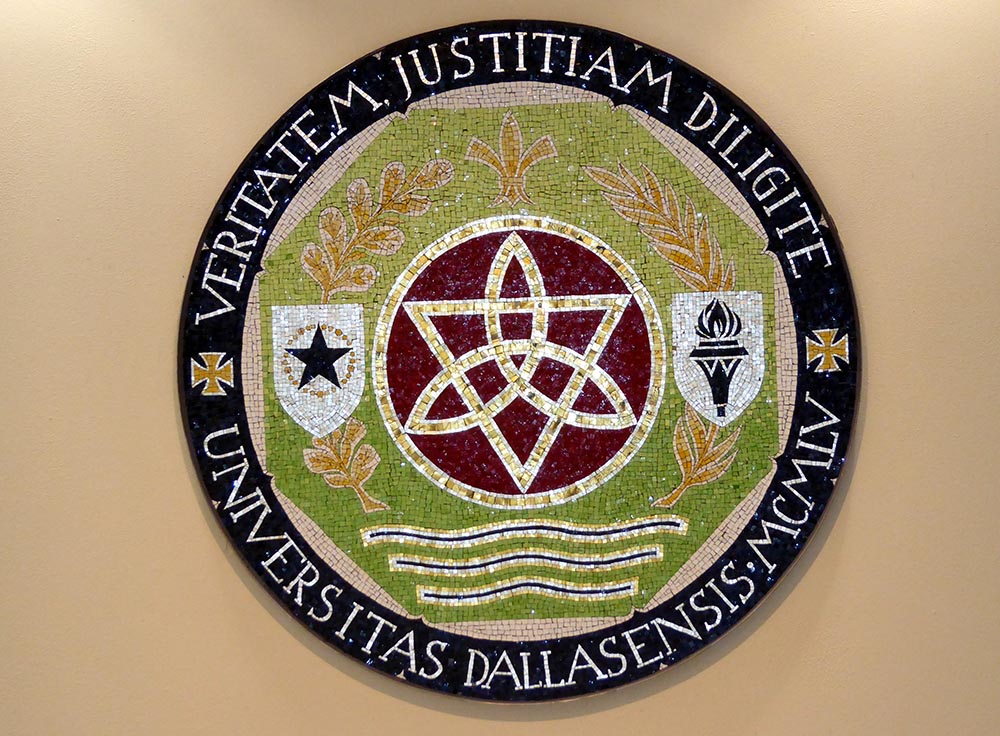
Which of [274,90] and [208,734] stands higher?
[274,90]

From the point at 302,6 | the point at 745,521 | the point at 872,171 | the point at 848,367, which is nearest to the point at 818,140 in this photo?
the point at 872,171

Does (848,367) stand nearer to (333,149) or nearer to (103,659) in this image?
(333,149)

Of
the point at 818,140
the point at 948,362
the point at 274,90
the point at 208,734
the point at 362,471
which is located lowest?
the point at 208,734

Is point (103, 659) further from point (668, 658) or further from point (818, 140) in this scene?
point (818, 140)

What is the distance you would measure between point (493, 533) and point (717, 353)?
55 cm

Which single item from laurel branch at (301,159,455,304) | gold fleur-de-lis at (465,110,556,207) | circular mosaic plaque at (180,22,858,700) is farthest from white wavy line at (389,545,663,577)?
gold fleur-de-lis at (465,110,556,207)

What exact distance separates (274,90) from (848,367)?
1.22 metres

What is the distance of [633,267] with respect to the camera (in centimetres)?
192

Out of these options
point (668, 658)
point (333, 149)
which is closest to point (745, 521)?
point (668, 658)

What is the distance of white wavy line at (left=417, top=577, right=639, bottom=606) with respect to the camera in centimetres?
191

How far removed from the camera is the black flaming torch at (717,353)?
1.92 meters

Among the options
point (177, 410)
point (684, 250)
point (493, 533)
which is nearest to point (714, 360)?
point (684, 250)

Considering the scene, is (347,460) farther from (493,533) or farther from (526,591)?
(526,591)

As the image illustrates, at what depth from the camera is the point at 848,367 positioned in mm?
1911
